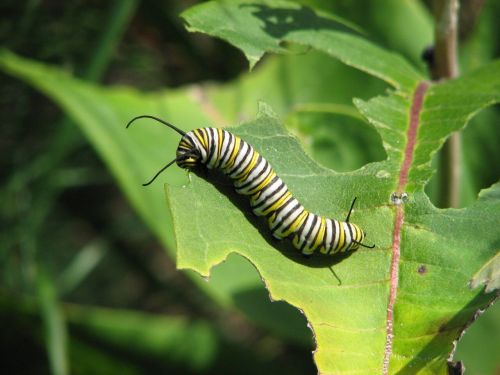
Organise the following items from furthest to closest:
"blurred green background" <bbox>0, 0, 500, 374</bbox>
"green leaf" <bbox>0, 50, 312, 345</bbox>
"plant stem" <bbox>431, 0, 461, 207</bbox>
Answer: "blurred green background" <bbox>0, 0, 500, 374</bbox> → "green leaf" <bbox>0, 50, 312, 345</bbox> → "plant stem" <bbox>431, 0, 461, 207</bbox>

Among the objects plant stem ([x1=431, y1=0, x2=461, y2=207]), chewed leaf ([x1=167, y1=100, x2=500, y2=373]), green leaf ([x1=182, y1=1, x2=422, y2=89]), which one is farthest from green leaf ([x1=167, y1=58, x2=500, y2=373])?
plant stem ([x1=431, y1=0, x2=461, y2=207])

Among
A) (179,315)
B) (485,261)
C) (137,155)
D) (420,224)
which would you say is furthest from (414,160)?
(179,315)

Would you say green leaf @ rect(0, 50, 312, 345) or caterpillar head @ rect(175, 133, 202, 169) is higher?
caterpillar head @ rect(175, 133, 202, 169)

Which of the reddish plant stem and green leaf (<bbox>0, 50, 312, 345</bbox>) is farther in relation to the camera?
green leaf (<bbox>0, 50, 312, 345</bbox>)

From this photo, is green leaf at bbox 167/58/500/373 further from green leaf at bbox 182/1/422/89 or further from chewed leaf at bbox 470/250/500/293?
green leaf at bbox 182/1/422/89

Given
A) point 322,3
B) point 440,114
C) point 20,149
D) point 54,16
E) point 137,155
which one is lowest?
point 20,149

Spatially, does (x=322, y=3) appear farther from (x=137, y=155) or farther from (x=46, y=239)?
(x=46, y=239)
